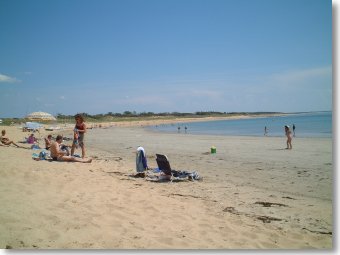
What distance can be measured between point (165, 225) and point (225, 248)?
1020mm

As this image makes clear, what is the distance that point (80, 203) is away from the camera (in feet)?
17.6

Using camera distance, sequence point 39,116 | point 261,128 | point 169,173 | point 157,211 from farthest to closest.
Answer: point 261,128
point 39,116
point 169,173
point 157,211

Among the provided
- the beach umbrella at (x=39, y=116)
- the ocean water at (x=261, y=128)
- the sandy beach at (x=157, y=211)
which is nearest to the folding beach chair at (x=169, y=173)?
the sandy beach at (x=157, y=211)

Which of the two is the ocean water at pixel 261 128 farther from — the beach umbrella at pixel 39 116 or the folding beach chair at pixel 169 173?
the beach umbrella at pixel 39 116

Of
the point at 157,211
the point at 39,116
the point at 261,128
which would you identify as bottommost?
the point at 157,211

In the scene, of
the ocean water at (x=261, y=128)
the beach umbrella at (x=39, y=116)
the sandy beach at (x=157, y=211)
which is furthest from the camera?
the ocean water at (x=261, y=128)

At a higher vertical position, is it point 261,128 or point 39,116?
point 39,116

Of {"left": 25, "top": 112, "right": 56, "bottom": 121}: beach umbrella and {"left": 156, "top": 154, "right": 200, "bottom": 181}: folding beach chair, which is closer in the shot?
{"left": 156, "top": 154, "right": 200, "bottom": 181}: folding beach chair

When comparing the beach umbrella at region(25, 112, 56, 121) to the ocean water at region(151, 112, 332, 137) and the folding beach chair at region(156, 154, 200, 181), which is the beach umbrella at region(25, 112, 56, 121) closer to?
the ocean water at region(151, 112, 332, 137)

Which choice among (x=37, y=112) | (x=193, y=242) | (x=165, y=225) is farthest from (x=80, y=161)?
(x=37, y=112)

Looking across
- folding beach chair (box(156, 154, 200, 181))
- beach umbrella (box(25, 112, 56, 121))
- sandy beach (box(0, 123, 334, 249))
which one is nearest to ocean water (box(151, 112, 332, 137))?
sandy beach (box(0, 123, 334, 249))

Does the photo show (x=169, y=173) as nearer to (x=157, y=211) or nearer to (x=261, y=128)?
(x=157, y=211)

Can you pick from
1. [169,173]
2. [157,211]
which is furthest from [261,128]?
[157,211]

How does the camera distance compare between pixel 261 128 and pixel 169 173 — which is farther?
pixel 261 128
